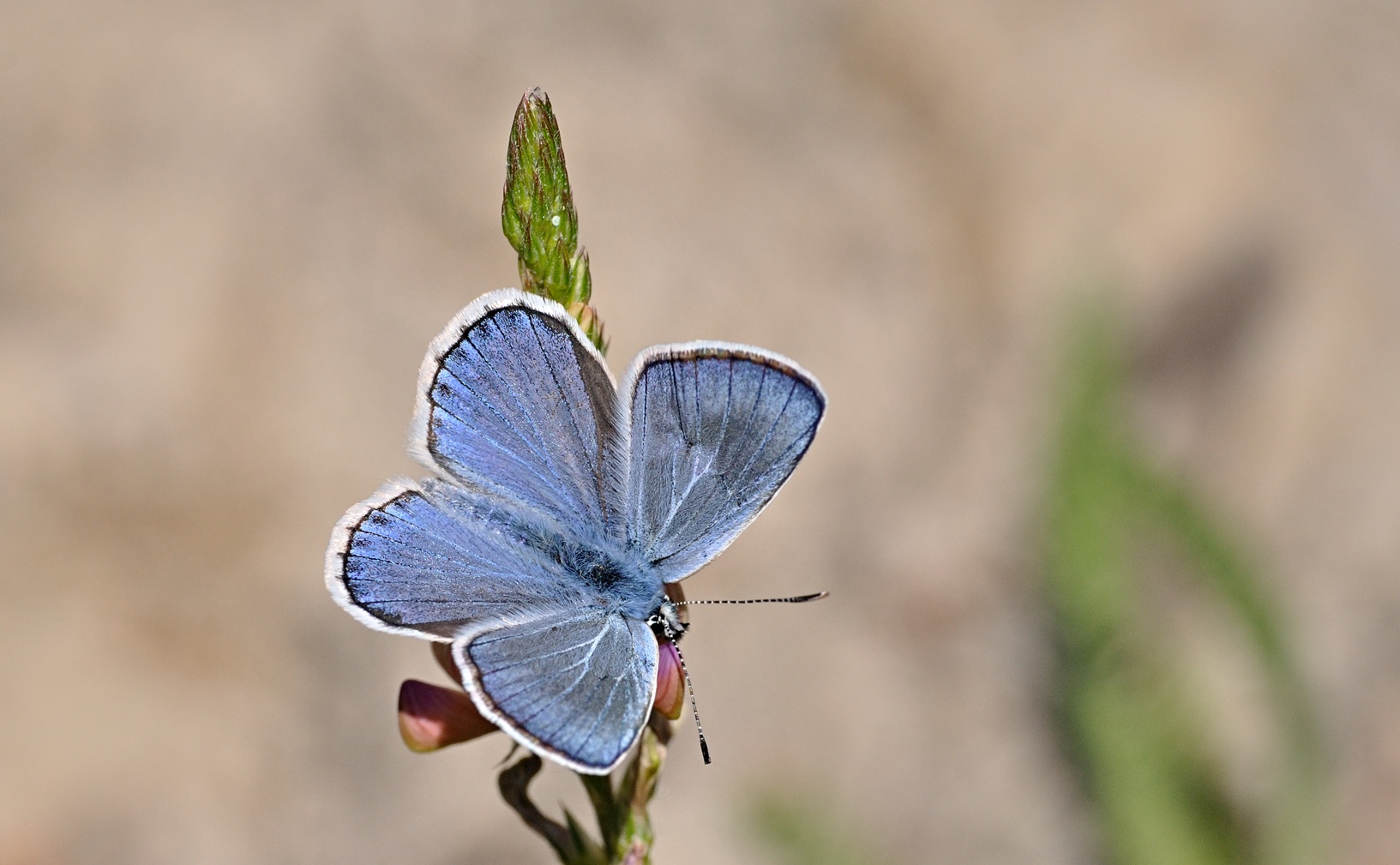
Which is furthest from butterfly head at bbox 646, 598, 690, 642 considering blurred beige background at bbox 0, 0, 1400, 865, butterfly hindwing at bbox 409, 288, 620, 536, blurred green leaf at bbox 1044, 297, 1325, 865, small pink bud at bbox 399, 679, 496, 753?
blurred green leaf at bbox 1044, 297, 1325, 865

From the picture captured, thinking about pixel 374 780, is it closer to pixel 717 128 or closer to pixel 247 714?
pixel 247 714

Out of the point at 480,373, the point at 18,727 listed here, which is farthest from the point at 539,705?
the point at 18,727

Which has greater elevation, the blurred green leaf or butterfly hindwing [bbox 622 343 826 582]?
butterfly hindwing [bbox 622 343 826 582]

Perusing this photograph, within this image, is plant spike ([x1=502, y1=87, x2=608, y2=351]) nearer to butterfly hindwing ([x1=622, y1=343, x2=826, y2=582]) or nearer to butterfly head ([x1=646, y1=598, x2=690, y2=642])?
butterfly hindwing ([x1=622, y1=343, x2=826, y2=582])

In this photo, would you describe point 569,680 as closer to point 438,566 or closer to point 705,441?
point 438,566

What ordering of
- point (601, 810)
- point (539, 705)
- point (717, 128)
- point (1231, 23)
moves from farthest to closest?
1. point (1231, 23)
2. point (717, 128)
3. point (601, 810)
4. point (539, 705)

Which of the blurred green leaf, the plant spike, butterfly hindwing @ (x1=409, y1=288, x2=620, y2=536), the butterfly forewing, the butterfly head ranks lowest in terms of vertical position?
the blurred green leaf
